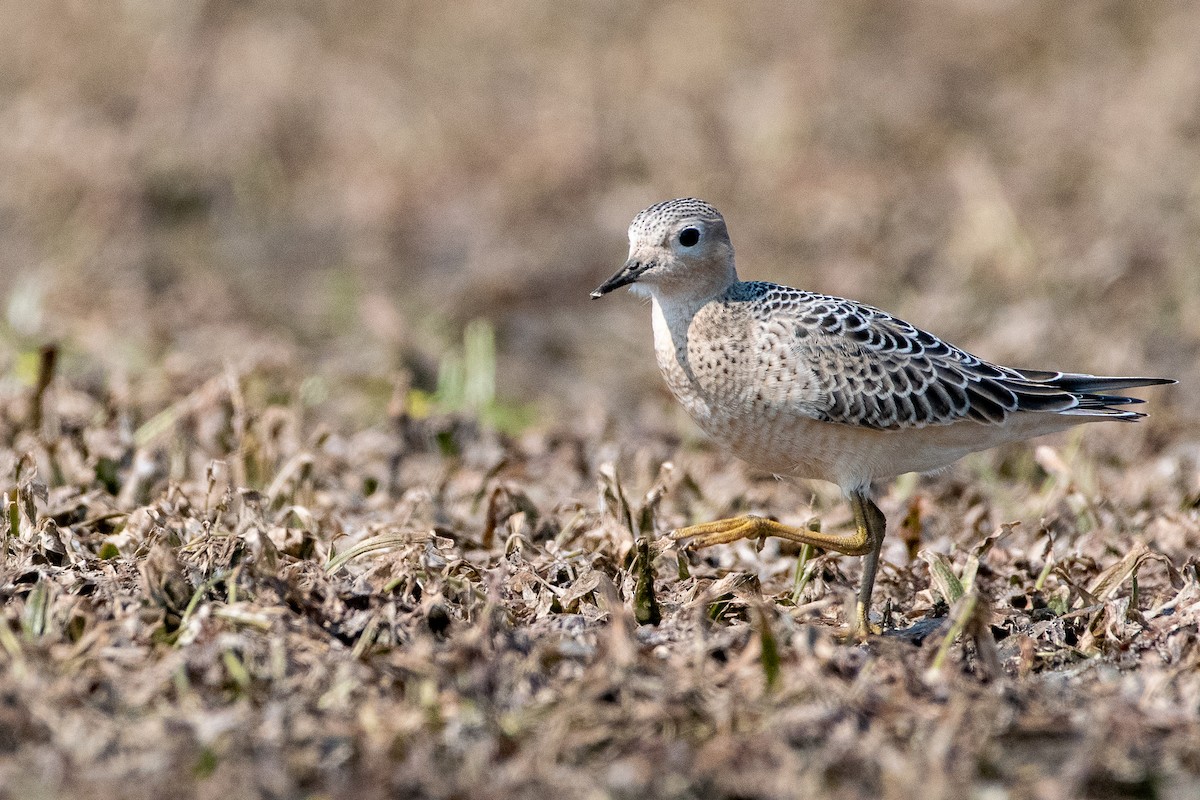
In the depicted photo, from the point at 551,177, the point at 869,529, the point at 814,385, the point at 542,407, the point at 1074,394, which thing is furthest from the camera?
the point at 551,177

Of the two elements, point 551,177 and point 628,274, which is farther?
point 551,177

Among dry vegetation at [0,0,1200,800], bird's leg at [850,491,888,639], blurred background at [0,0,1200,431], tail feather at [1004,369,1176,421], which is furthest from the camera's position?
blurred background at [0,0,1200,431]

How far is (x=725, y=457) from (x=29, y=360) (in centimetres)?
389

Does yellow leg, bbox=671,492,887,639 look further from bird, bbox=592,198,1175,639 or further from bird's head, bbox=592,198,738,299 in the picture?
bird's head, bbox=592,198,738,299

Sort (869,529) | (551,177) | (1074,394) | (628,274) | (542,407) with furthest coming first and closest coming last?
(551,177), (542,407), (1074,394), (628,274), (869,529)

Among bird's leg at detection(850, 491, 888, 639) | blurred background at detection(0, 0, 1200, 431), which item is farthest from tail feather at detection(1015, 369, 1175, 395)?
blurred background at detection(0, 0, 1200, 431)

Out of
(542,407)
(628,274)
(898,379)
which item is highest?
(628,274)

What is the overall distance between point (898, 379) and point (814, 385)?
39 cm

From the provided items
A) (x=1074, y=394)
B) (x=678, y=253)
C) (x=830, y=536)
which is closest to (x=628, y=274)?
(x=678, y=253)

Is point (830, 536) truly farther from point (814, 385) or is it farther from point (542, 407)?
point (542, 407)

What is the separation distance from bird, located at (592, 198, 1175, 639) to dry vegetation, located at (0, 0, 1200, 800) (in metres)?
0.41

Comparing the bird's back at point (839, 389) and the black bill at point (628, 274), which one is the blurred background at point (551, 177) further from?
the bird's back at point (839, 389)

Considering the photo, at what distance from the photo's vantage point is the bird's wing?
5.73m

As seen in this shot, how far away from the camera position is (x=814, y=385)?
5691mm
